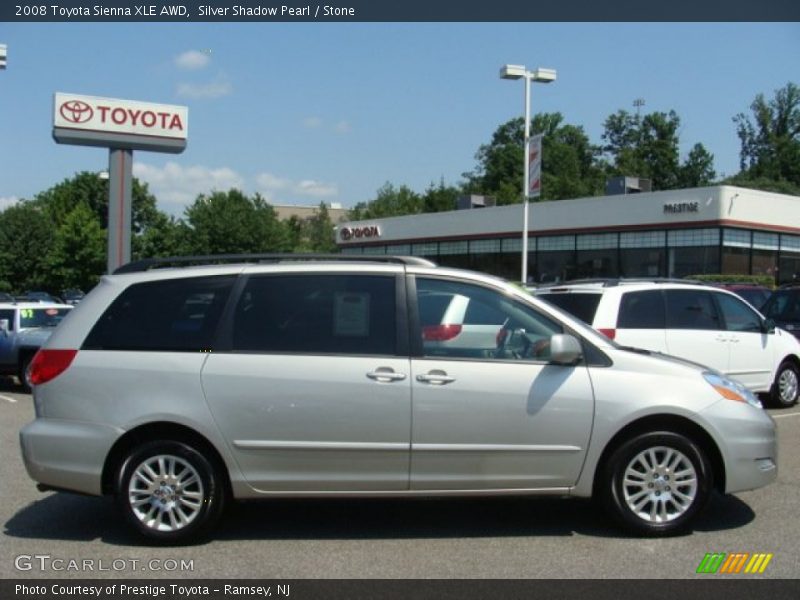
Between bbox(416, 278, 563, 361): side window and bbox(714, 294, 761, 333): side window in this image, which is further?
bbox(714, 294, 761, 333): side window

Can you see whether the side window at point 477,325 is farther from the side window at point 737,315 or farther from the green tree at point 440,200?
the green tree at point 440,200

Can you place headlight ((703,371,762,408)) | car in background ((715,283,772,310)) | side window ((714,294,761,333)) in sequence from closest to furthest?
1. headlight ((703,371,762,408))
2. side window ((714,294,761,333))
3. car in background ((715,283,772,310))

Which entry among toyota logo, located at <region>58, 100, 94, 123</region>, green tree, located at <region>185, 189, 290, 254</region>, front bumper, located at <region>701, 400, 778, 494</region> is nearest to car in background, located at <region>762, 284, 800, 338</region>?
front bumper, located at <region>701, 400, 778, 494</region>

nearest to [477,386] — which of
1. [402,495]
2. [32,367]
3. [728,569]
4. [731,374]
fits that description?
[402,495]

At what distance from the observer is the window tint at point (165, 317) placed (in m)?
5.63

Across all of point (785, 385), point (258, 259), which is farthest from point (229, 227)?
point (258, 259)

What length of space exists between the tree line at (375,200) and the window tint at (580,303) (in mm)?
49968

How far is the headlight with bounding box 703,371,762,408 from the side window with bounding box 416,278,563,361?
1.10m

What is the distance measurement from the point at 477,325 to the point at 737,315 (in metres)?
6.57

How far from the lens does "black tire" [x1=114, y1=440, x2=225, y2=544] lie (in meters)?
5.49

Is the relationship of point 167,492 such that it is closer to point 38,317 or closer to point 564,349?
point 564,349

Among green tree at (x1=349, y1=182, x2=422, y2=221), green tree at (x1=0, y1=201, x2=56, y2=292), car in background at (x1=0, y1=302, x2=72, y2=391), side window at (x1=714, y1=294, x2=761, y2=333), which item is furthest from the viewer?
green tree at (x1=349, y1=182, x2=422, y2=221)

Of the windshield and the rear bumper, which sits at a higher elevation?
the windshield

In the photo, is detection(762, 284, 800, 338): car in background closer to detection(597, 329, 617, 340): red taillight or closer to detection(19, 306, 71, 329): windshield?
detection(597, 329, 617, 340): red taillight
